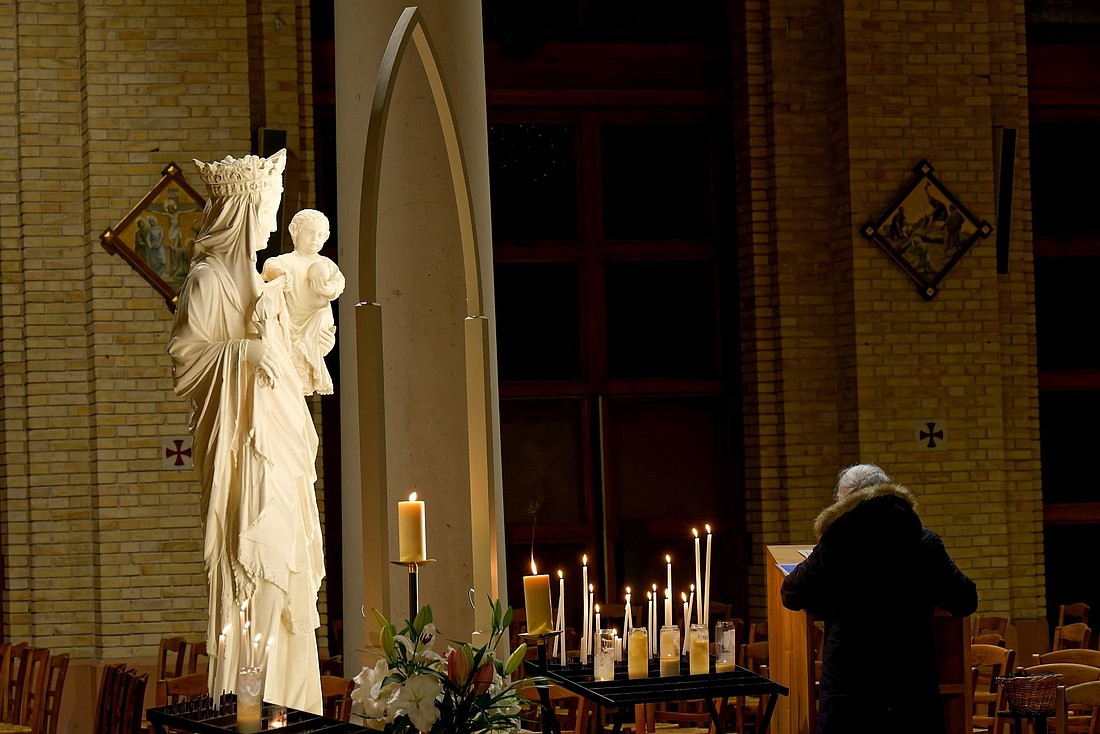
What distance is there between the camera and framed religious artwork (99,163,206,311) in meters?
10.0

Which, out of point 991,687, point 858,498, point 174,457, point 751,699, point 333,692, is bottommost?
point 751,699

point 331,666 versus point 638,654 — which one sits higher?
point 638,654

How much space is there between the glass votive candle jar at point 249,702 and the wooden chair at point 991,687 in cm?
399

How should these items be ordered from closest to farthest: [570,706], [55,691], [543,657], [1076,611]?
1. [543,657]
2. [570,706]
3. [55,691]
4. [1076,611]

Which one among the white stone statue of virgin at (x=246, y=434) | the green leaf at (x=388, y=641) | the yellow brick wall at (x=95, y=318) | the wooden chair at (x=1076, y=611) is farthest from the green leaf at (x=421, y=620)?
the wooden chair at (x=1076, y=611)

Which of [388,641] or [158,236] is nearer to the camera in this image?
[388,641]

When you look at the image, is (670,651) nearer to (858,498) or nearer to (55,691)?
(858,498)

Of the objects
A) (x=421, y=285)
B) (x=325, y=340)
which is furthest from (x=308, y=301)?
(x=421, y=285)

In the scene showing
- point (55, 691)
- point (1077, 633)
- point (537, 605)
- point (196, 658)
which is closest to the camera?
point (537, 605)

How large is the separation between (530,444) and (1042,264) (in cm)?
438

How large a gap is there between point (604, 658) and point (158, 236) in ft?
21.1

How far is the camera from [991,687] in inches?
336

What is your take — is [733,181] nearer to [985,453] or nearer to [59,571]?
[985,453]

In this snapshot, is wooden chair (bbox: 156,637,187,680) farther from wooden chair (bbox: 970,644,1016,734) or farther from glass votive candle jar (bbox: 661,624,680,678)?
glass votive candle jar (bbox: 661,624,680,678)
